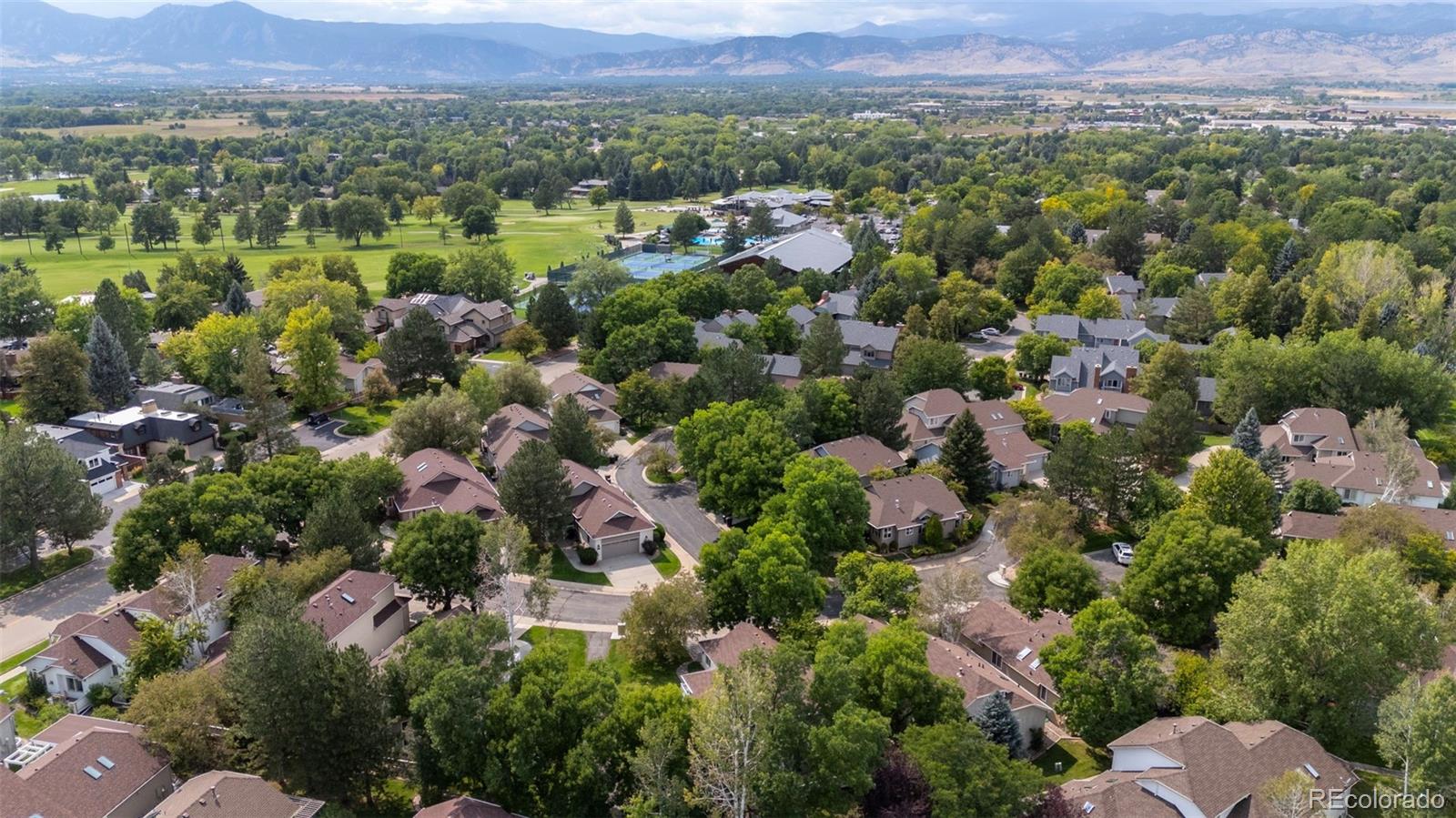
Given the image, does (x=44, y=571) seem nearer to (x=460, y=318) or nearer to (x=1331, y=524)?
(x=460, y=318)

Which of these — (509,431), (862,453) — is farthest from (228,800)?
(862,453)

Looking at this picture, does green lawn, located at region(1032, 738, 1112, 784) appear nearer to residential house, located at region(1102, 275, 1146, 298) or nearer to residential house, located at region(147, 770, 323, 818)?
residential house, located at region(147, 770, 323, 818)

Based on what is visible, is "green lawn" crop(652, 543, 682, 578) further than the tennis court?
No

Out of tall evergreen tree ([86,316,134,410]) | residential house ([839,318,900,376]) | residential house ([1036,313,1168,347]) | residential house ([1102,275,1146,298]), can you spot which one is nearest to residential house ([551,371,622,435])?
residential house ([839,318,900,376])

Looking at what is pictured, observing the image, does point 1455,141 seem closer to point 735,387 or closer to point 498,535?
point 735,387

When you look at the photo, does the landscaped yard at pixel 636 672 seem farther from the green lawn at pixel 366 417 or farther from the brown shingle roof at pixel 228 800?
the green lawn at pixel 366 417

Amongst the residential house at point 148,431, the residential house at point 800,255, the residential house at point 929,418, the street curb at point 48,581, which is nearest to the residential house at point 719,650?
the residential house at point 929,418
